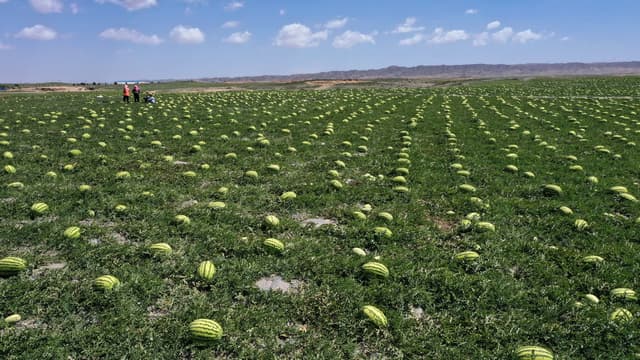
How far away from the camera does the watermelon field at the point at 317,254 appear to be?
4227 millimetres

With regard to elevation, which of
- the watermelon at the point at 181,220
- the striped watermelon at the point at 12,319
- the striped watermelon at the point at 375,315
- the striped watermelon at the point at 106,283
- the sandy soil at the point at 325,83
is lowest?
the striped watermelon at the point at 375,315

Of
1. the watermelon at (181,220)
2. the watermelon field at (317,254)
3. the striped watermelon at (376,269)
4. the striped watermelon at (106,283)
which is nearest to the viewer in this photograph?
the watermelon field at (317,254)

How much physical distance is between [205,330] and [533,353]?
316 centimetres

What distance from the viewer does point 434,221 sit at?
23.8ft

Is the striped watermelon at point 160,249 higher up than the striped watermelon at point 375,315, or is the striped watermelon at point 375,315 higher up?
the striped watermelon at point 160,249

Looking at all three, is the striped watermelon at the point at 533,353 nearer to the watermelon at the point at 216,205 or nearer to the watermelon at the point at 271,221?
the watermelon at the point at 271,221

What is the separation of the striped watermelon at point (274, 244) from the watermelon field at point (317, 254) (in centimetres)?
4

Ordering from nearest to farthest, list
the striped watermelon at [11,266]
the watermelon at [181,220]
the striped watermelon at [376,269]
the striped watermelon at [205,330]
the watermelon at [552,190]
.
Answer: the striped watermelon at [205,330] → the striped watermelon at [11,266] → the striped watermelon at [376,269] → the watermelon at [181,220] → the watermelon at [552,190]

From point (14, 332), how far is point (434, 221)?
234 inches

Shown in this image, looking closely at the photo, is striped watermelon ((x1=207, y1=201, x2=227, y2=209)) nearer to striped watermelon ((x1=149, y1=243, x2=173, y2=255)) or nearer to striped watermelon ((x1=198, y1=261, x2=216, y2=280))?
striped watermelon ((x1=149, y1=243, x2=173, y2=255))

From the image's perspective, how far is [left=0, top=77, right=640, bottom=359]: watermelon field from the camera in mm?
4227

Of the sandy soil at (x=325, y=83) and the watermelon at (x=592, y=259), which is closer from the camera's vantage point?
the watermelon at (x=592, y=259)

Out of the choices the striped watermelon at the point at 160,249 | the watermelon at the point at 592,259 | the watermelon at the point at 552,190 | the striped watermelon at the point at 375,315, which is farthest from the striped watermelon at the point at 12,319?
the watermelon at the point at 552,190

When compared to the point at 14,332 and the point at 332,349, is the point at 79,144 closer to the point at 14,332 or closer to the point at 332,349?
the point at 14,332
